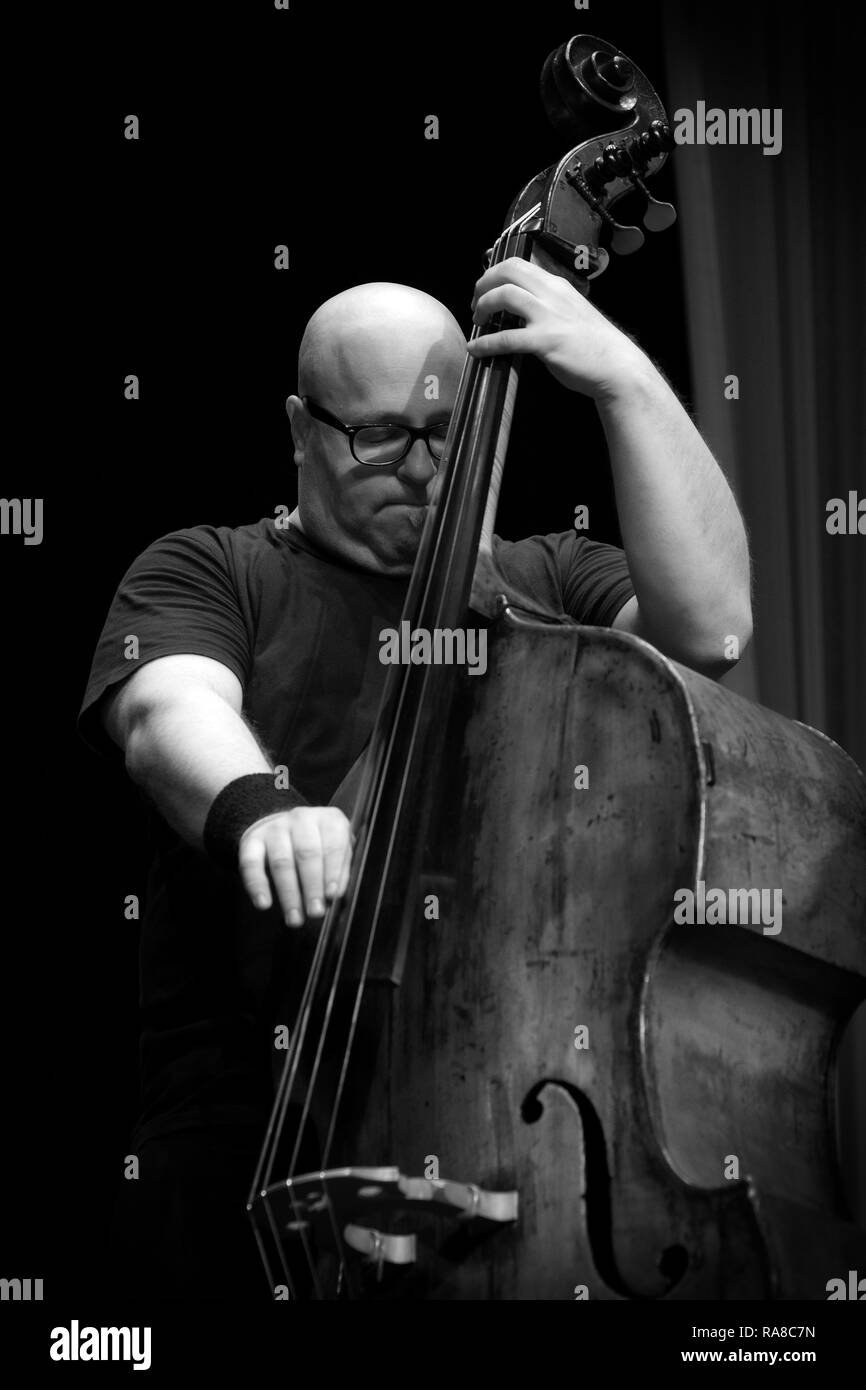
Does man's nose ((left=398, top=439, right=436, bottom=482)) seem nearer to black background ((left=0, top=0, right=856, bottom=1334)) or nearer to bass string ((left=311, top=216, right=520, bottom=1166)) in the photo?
bass string ((left=311, top=216, right=520, bottom=1166))

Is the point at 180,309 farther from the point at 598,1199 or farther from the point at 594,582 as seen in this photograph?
the point at 598,1199

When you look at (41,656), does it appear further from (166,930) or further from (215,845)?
(215,845)

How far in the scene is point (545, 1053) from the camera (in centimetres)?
114

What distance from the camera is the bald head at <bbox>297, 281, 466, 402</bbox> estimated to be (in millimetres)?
1654

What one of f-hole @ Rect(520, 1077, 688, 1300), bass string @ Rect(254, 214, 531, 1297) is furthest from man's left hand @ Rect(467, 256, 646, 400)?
f-hole @ Rect(520, 1077, 688, 1300)

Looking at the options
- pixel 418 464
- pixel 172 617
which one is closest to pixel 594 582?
pixel 418 464

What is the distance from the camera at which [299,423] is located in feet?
5.90

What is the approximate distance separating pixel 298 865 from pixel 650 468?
0.54m

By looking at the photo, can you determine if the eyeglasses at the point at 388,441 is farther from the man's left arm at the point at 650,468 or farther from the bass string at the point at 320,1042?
the bass string at the point at 320,1042

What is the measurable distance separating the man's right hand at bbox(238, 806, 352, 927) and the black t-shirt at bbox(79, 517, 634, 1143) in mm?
284

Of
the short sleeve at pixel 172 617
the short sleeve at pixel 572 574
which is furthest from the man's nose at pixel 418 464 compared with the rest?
the short sleeve at pixel 172 617

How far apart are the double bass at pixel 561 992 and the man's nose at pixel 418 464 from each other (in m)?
0.25

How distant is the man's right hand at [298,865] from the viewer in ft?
3.74
